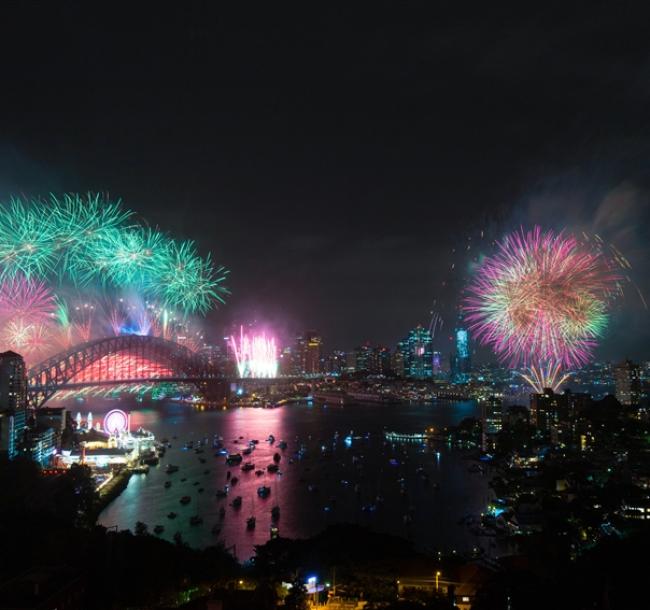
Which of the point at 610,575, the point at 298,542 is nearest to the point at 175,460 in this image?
the point at 298,542

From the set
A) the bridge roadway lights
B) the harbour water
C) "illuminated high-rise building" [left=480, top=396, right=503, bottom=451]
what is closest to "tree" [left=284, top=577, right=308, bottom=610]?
the harbour water

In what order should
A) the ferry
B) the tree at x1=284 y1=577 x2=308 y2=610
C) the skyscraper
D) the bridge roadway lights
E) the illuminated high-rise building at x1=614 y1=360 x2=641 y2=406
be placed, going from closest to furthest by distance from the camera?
the tree at x1=284 y1=577 x2=308 y2=610 → the skyscraper → the ferry → the illuminated high-rise building at x1=614 y1=360 x2=641 y2=406 → the bridge roadway lights

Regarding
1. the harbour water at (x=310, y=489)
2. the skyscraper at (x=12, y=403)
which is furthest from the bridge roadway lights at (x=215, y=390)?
the skyscraper at (x=12, y=403)

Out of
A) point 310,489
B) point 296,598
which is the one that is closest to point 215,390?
point 310,489

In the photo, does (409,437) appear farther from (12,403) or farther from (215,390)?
(215,390)

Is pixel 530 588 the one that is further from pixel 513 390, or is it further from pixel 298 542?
pixel 513 390

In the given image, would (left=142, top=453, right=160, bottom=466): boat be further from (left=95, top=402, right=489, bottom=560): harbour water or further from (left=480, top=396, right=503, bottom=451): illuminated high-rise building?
(left=480, top=396, right=503, bottom=451): illuminated high-rise building
